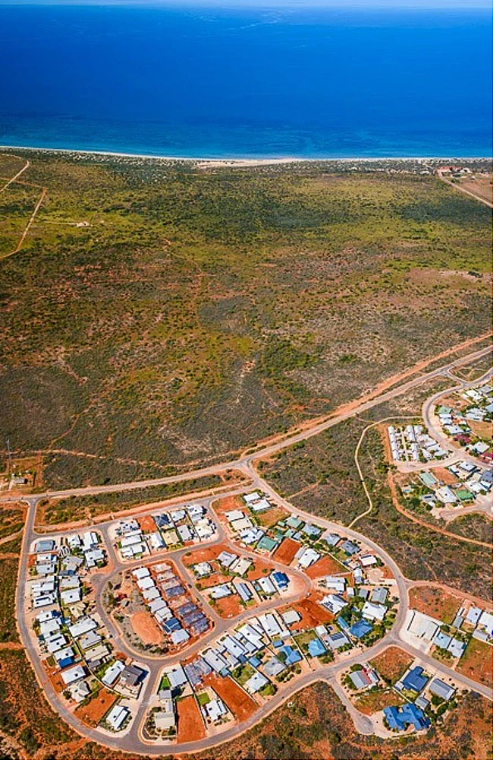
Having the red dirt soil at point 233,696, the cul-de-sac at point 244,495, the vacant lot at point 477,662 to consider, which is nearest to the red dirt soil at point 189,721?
the cul-de-sac at point 244,495

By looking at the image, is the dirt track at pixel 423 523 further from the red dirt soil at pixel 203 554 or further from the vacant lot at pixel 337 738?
the red dirt soil at pixel 203 554

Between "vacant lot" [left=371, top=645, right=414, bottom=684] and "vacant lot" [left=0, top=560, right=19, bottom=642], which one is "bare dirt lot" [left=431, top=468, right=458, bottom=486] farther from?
"vacant lot" [left=0, top=560, right=19, bottom=642]

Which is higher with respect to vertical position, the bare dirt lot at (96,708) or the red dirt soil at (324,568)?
the red dirt soil at (324,568)

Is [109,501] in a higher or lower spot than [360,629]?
higher

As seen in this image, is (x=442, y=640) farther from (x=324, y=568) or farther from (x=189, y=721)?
(x=189, y=721)

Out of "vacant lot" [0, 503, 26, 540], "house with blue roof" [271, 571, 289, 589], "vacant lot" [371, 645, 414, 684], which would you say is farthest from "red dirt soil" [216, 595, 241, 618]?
"vacant lot" [0, 503, 26, 540]

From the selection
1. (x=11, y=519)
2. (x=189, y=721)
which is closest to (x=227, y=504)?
(x=11, y=519)
